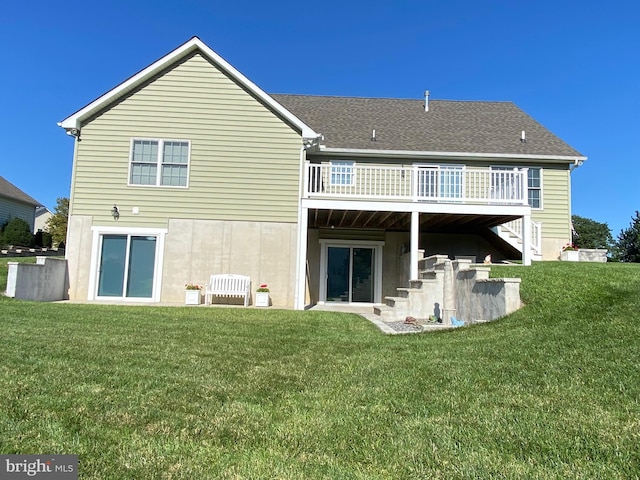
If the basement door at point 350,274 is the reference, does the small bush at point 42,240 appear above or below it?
above

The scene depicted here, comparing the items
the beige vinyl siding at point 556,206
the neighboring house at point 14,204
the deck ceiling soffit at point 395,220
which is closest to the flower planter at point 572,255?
the beige vinyl siding at point 556,206

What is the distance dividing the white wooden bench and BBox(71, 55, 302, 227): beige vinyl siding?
1.66 m

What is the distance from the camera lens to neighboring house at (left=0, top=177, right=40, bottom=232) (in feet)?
99.6

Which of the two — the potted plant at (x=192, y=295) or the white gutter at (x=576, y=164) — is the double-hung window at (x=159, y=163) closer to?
the potted plant at (x=192, y=295)

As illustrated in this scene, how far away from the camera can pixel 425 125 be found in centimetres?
1678

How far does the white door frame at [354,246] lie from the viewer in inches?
568

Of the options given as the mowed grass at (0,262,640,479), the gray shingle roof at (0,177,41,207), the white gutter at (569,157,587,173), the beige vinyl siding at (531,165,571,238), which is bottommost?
the mowed grass at (0,262,640,479)

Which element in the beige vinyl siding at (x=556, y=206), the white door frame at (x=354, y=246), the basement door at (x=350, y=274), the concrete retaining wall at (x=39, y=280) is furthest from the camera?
the beige vinyl siding at (x=556, y=206)

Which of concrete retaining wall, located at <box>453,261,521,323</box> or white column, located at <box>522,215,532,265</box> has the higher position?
white column, located at <box>522,215,532,265</box>

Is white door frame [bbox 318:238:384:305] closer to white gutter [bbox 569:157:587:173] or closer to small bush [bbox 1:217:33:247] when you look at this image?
white gutter [bbox 569:157:587:173]

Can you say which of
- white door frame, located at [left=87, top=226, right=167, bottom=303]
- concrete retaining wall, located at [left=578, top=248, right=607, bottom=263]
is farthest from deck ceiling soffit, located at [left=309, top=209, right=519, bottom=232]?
white door frame, located at [left=87, top=226, right=167, bottom=303]

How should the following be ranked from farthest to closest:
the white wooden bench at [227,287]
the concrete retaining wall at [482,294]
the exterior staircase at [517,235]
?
the exterior staircase at [517,235] → the white wooden bench at [227,287] → the concrete retaining wall at [482,294]

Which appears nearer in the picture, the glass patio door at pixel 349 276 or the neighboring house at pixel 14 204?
the glass patio door at pixel 349 276

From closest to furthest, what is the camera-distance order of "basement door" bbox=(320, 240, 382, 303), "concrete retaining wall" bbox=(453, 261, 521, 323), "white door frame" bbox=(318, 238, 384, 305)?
1. "concrete retaining wall" bbox=(453, 261, 521, 323)
2. "white door frame" bbox=(318, 238, 384, 305)
3. "basement door" bbox=(320, 240, 382, 303)
